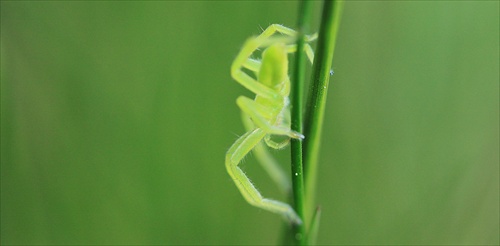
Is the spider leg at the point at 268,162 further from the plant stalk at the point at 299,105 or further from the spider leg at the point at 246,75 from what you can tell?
the plant stalk at the point at 299,105

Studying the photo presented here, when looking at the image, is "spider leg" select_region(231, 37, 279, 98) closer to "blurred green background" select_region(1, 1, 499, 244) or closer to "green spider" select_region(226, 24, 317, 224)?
"green spider" select_region(226, 24, 317, 224)

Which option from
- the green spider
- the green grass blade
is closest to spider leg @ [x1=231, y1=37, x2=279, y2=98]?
the green spider

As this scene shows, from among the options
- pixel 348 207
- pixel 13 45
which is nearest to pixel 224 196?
pixel 348 207

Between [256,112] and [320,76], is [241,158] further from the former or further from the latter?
[320,76]

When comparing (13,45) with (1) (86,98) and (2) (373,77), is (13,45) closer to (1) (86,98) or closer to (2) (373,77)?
(1) (86,98)

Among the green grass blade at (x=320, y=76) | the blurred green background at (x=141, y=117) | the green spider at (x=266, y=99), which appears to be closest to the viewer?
the green grass blade at (x=320, y=76)

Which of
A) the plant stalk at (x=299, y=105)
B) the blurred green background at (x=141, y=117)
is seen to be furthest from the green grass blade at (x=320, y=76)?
the blurred green background at (x=141, y=117)

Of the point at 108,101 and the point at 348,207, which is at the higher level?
the point at 108,101

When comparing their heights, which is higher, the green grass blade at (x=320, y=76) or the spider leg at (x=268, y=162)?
the green grass blade at (x=320, y=76)
